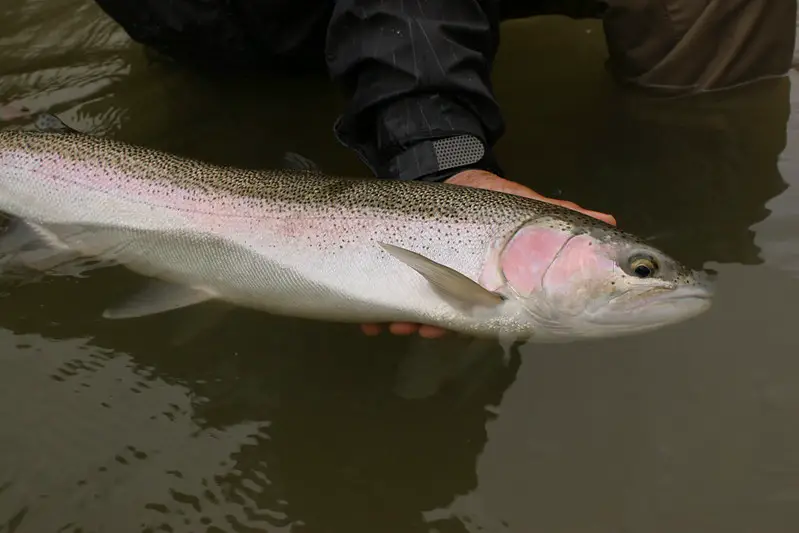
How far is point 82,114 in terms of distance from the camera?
2914 millimetres

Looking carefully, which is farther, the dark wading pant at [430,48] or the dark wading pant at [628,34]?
the dark wading pant at [628,34]

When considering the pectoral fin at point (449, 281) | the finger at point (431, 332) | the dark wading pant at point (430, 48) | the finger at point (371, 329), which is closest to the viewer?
the pectoral fin at point (449, 281)

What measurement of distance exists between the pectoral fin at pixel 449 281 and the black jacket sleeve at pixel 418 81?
412 millimetres

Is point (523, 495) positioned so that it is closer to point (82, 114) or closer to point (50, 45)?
point (82, 114)

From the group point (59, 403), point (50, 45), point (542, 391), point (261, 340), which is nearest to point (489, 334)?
point (542, 391)

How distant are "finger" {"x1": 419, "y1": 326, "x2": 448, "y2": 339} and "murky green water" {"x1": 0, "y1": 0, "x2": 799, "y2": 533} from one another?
0.13 metres

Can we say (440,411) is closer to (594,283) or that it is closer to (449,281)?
(449,281)

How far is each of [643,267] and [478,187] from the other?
1.58ft

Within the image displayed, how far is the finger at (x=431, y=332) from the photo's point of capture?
73.9 inches

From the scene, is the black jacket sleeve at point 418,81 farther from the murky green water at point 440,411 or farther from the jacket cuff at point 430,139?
the murky green water at point 440,411

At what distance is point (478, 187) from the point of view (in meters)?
2.00

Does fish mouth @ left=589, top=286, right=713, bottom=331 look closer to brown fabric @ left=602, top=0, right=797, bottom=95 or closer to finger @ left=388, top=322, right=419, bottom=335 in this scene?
finger @ left=388, top=322, right=419, bottom=335

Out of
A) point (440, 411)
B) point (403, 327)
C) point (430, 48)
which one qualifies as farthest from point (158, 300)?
point (430, 48)

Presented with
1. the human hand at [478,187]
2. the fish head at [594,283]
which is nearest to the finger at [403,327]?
the human hand at [478,187]
